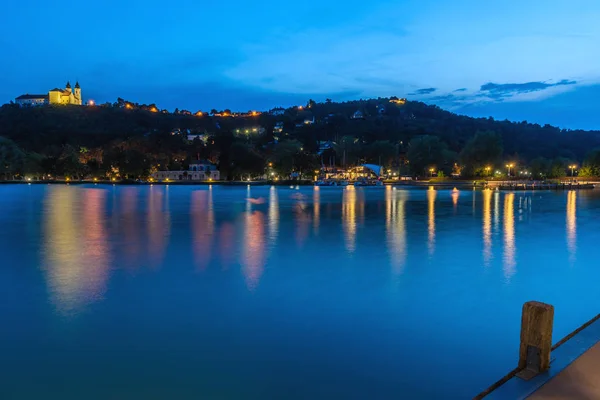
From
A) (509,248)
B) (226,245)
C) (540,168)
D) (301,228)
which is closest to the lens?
(509,248)

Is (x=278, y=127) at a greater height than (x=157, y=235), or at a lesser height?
greater

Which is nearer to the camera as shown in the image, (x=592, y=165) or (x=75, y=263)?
(x=75, y=263)

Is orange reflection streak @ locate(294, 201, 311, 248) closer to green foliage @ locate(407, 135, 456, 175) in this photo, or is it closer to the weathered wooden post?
the weathered wooden post

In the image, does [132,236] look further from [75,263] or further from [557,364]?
[557,364]

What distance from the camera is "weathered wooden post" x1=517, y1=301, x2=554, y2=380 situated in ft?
15.2

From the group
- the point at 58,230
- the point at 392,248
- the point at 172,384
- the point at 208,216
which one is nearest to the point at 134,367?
the point at 172,384

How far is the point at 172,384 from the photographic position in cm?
551

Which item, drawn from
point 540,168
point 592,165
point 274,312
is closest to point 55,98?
point 540,168

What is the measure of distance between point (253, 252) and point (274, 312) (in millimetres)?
6157

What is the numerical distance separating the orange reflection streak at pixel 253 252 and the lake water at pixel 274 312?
0.07m

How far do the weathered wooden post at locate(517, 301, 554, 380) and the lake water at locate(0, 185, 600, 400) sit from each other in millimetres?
847

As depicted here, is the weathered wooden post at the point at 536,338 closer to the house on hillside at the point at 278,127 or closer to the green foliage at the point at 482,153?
the green foliage at the point at 482,153

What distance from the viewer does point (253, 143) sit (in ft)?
442

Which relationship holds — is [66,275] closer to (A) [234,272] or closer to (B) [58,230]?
(A) [234,272]
